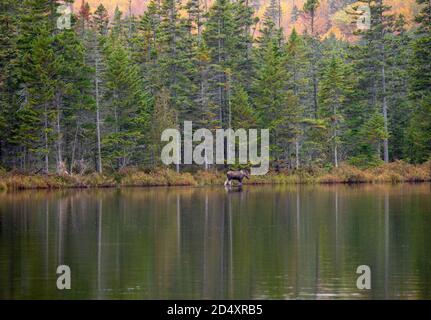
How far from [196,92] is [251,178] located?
32.0 ft

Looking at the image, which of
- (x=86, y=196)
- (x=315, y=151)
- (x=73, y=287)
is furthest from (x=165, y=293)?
(x=315, y=151)

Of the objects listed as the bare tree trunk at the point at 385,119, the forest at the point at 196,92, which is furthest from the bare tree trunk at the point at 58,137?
the bare tree trunk at the point at 385,119

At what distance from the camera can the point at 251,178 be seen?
226 ft

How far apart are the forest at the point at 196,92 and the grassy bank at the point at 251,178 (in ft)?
4.14

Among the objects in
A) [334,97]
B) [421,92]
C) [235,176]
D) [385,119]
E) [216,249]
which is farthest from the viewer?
[334,97]

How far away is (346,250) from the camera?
25.0 meters

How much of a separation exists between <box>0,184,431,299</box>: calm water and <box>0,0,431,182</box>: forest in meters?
19.1

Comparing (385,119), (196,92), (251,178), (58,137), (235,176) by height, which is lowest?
(251,178)

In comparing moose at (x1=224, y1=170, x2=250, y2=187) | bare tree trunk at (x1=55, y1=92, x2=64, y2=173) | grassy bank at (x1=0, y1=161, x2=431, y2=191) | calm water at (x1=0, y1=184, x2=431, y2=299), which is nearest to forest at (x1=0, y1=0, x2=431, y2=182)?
bare tree trunk at (x1=55, y1=92, x2=64, y2=173)

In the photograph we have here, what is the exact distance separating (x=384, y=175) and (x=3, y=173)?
31.5m

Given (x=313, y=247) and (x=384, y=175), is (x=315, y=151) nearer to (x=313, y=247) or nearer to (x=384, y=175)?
(x=384, y=175)

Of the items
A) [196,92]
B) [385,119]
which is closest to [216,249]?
[196,92]

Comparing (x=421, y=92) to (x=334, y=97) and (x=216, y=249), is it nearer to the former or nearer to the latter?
(x=334, y=97)

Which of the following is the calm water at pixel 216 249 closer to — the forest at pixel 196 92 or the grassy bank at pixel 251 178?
the grassy bank at pixel 251 178
